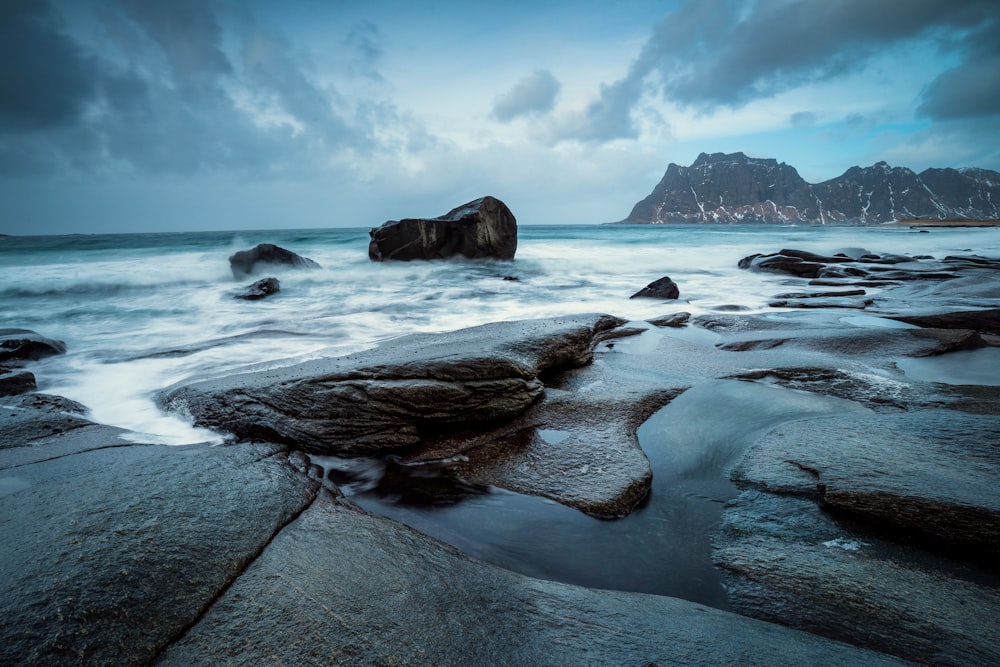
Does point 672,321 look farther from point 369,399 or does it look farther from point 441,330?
point 369,399

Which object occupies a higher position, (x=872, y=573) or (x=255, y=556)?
(x=255, y=556)

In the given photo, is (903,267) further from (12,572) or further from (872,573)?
(12,572)

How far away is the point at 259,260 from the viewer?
58.1 feet

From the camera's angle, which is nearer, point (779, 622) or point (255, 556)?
point (779, 622)

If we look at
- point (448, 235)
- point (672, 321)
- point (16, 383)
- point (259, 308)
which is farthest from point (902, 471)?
Answer: point (448, 235)

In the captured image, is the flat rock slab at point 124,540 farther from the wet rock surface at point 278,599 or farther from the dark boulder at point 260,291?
the dark boulder at point 260,291

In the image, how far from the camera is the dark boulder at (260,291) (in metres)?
12.7

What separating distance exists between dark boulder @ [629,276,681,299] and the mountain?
6983 inches

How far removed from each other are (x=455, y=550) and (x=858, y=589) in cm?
161

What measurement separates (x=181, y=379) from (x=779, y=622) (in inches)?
234

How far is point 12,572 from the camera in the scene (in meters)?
1.57

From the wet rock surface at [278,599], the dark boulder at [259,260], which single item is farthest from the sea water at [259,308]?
the wet rock surface at [278,599]

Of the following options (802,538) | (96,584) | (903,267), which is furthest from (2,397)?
(903,267)

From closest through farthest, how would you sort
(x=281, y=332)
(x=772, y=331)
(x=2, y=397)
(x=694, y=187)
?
(x=2, y=397) → (x=772, y=331) → (x=281, y=332) → (x=694, y=187)
